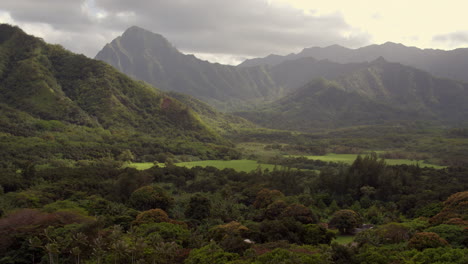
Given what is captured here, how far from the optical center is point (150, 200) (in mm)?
59344

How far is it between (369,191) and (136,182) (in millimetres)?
42161

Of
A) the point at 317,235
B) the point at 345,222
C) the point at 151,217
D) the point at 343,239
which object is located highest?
the point at 151,217

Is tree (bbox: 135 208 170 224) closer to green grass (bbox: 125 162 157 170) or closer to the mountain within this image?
green grass (bbox: 125 162 157 170)

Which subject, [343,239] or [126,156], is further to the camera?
[126,156]

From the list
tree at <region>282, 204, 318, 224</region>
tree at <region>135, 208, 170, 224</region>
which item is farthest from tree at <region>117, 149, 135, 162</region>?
tree at <region>282, 204, 318, 224</region>

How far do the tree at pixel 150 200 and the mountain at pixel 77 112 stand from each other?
42750 mm

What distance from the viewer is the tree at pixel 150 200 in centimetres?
5959

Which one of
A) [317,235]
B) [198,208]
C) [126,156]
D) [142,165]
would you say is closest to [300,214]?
[317,235]

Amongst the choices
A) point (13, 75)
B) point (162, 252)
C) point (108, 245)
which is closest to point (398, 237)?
point (162, 252)

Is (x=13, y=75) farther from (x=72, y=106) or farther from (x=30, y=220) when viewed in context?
(x=30, y=220)

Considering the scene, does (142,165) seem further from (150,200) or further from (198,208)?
(198,208)

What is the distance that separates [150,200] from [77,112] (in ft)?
285

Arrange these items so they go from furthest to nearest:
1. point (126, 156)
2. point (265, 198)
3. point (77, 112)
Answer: point (77, 112) < point (126, 156) < point (265, 198)

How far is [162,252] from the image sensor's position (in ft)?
114
